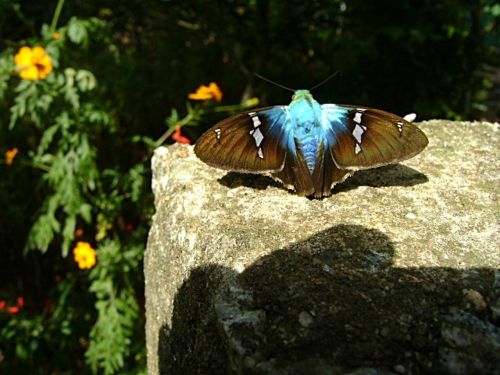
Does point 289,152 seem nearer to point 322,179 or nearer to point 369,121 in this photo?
point 322,179

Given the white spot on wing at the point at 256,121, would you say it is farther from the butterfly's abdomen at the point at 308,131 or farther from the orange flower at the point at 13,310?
the orange flower at the point at 13,310

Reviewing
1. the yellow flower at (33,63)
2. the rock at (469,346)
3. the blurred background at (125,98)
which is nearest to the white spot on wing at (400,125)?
the rock at (469,346)

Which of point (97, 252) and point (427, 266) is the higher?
point (427, 266)

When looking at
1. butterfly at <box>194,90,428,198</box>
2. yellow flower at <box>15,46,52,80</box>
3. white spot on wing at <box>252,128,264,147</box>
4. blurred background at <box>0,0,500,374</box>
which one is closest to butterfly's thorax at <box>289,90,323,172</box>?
butterfly at <box>194,90,428,198</box>

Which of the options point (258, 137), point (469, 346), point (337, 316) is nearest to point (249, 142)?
point (258, 137)

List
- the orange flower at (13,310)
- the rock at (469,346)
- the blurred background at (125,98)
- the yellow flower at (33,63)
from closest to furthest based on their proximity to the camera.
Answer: the rock at (469,346) → the yellow flower at (33,63) → the blurred background at (125,98) → the orange flower at (13,310)

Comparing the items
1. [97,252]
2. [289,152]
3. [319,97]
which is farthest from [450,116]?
[97,252]
